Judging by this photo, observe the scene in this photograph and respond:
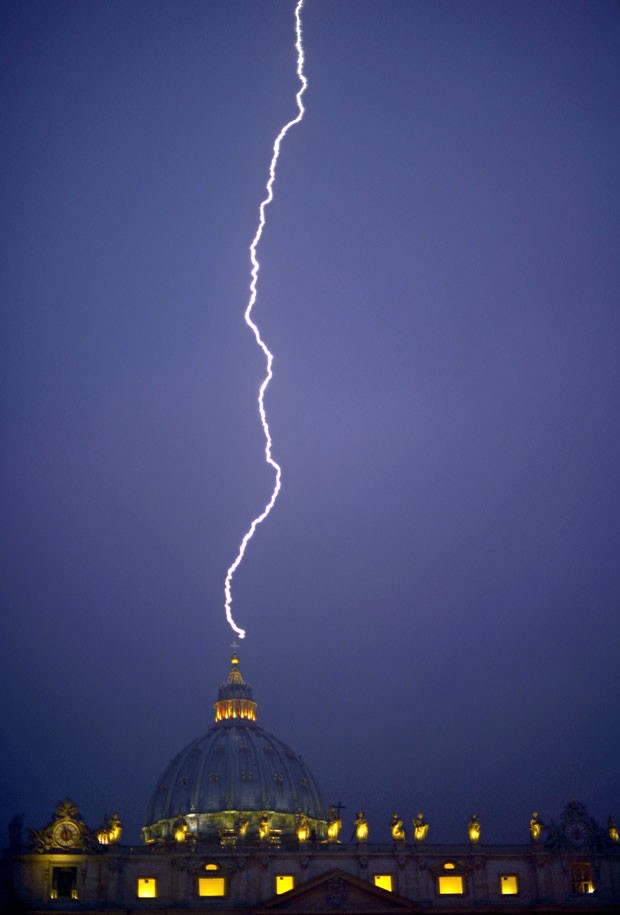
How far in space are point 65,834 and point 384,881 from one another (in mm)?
24175

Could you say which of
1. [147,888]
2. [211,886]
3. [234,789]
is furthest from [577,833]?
[234,789]

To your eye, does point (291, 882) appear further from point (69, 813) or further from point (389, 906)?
point (69, 813)

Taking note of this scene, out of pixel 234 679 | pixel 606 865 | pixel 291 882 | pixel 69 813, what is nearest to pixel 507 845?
pixel 606 865

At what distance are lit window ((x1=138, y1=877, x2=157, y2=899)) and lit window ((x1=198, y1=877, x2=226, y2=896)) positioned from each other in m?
3.32

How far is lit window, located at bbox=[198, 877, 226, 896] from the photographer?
89562 mm

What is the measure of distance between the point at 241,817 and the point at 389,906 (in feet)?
126

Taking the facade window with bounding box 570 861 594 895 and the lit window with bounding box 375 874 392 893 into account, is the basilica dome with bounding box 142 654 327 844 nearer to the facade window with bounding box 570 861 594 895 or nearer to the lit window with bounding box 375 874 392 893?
the lit window with bounding box 375 874 392 893

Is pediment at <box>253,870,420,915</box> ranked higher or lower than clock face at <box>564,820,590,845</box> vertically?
lower

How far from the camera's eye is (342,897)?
292 ft

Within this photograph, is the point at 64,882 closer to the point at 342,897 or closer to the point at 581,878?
the point at 342,897

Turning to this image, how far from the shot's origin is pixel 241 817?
125 meters

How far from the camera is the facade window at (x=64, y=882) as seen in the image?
289ft

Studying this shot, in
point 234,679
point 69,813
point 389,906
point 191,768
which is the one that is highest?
point 234,679

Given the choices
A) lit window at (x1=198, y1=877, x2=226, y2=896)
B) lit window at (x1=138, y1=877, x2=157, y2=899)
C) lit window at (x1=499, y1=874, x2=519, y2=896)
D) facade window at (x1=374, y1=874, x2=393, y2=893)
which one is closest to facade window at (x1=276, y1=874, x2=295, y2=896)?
lit window at (x1=198, y1=877, x2=226, y2=896)
